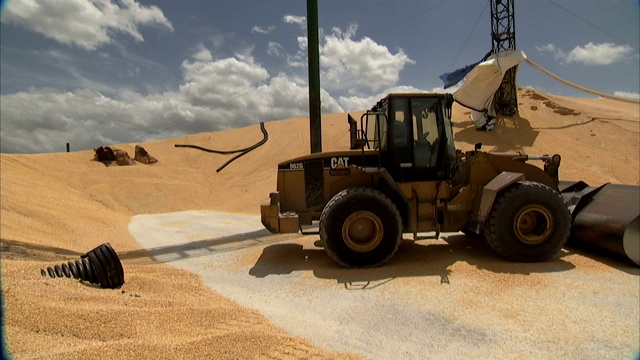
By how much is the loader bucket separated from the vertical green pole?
634cm

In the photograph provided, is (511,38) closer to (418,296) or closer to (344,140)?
(344,140)

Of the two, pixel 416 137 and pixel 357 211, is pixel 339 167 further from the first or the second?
pixel 416 137

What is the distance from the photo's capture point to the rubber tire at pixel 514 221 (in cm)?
606

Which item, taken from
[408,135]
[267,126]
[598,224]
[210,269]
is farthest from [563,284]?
[267,126]

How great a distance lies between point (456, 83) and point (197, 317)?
20467 mm

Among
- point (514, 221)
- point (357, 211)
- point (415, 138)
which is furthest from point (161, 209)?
point (514, 221)

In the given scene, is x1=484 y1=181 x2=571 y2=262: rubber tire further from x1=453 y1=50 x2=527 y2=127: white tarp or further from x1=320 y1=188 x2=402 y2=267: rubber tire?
x1=453 y1=50 x2=527 y2=127: white tarp

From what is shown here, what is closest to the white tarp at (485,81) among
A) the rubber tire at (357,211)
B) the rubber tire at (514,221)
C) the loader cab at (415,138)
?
the loader cab at (415,138)

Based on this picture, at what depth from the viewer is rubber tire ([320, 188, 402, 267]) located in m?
5.93

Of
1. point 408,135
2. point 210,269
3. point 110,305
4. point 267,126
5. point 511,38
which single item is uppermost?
point 511,38

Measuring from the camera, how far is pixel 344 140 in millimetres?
20984

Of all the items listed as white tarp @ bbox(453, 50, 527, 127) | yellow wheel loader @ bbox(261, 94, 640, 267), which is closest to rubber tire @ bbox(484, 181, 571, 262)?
yellow wheel loader @ bbox(261, 94, 640, 267)

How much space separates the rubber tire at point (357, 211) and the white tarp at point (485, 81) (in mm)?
15264

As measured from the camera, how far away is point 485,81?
18.7 meters
